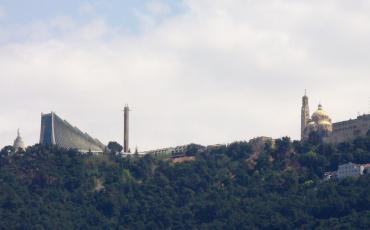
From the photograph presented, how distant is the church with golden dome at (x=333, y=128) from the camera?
183375mm

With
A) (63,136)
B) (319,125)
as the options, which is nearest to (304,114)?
(319,125)

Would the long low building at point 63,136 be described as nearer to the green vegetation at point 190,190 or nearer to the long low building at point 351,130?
the green vegetation at point 190,190

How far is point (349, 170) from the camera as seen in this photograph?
559 ft

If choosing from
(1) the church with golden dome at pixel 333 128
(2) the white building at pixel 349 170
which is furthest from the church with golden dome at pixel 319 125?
A: (2) the white building at pixel 349 170

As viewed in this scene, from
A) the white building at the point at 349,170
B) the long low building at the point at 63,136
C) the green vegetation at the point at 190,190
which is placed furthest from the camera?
the long low building at the point at 63,136

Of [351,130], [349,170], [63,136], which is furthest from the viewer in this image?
[63,136]

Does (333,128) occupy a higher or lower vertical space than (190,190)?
higher

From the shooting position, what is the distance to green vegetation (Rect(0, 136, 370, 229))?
158 m

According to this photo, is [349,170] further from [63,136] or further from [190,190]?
[63,136]

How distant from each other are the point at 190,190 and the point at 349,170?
44.1ft

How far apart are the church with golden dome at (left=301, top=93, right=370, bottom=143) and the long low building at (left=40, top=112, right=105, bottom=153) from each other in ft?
64.6

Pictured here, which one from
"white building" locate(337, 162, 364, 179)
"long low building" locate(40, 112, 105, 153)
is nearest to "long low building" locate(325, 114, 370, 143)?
"white building" locate(337, 162, 364, 179)

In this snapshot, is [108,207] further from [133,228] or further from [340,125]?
[340,125]

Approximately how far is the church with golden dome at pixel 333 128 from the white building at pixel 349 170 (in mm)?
10468
